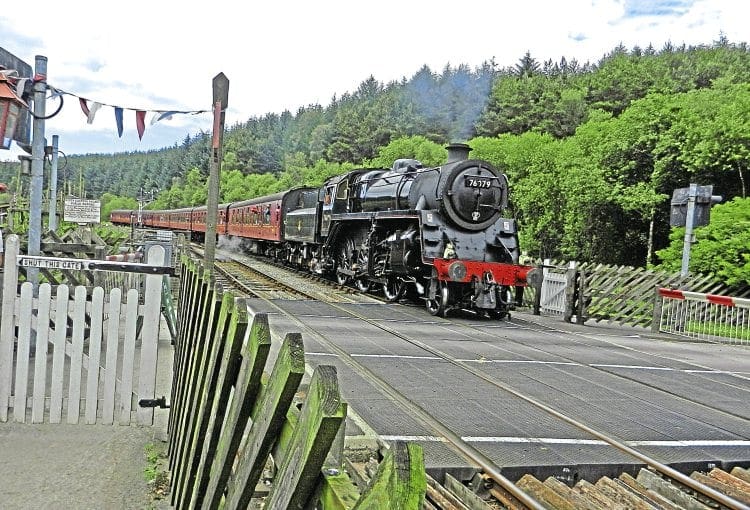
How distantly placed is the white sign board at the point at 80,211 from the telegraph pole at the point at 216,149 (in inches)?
202

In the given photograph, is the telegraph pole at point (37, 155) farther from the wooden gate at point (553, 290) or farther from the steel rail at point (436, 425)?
the wooden gate at point (553, 290)

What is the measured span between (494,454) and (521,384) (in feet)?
7.97

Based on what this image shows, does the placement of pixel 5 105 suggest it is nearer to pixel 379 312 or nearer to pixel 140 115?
pixel 140 115

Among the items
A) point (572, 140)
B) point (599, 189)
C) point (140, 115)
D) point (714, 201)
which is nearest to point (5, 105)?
point (140, 115)

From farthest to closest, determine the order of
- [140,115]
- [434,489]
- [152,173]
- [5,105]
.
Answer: [152,173] < [140,115] < [5,105] < [434,489]

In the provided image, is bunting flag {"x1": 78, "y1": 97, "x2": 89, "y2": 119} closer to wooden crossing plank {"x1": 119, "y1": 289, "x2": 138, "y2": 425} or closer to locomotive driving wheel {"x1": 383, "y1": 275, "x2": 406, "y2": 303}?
wooden crossing plank {"x1": 119, "y1": 289, "x2": 138, "y2": 425}

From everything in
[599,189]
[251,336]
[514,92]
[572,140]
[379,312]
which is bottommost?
[379,312]

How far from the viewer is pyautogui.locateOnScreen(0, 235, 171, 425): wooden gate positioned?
4773mm

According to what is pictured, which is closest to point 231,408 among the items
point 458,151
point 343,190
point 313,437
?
point 313,437

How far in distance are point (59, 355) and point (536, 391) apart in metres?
4.25

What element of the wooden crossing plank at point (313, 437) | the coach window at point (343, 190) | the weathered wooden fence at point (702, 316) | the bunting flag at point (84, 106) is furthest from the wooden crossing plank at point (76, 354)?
the coach window at point (343, 190)

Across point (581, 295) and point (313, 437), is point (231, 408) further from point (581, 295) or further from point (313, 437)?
point (581, 295)

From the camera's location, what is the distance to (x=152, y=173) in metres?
134

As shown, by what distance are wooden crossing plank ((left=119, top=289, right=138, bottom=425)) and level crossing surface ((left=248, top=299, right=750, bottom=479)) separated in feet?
4.46
